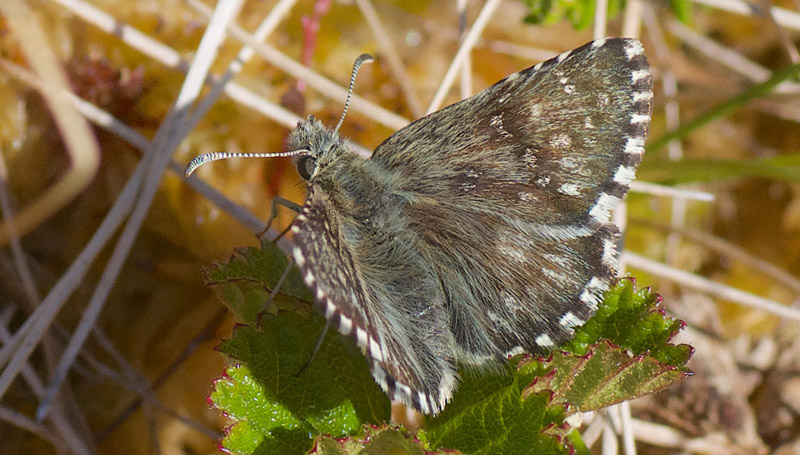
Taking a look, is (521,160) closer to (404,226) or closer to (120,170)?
(404,226)

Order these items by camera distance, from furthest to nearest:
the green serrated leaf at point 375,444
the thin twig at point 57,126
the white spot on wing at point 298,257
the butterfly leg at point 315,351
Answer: the thin twig at point 57,126, the butterfly leg at point 315,351, the green serrated leaf at point 375,444, the white spot on wing at point 298,257

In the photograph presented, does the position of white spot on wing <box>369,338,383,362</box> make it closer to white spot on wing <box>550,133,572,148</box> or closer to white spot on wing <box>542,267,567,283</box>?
white spot on wing <box>542,267,567,283</box>

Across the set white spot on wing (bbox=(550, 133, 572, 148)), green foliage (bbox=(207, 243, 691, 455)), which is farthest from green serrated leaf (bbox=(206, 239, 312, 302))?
white spot on wing (bbox=(550, 133, 572, 148))

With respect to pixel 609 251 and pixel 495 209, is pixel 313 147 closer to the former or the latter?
pixel 495 209

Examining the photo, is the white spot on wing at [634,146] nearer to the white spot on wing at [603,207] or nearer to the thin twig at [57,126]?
the white spot on wing at [603,207]

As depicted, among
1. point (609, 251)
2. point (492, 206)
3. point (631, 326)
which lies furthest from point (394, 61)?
point (631, 326)

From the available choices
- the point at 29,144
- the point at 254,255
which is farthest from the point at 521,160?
the point at 29,144

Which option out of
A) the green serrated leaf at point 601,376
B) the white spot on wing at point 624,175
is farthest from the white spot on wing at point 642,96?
the green serrated leaf at point 601,376
